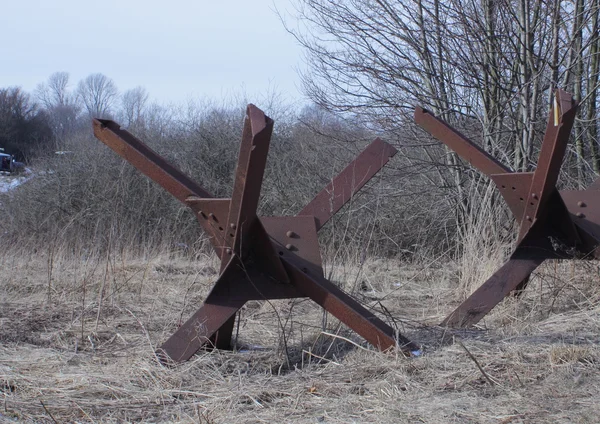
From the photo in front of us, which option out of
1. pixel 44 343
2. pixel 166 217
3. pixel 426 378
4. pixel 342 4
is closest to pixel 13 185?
pixel 166 217

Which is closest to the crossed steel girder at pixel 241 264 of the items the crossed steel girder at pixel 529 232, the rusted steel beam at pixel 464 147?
the crossed steel girder at pixel 529 232

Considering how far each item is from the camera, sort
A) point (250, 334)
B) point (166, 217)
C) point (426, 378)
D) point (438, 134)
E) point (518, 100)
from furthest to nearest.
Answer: point (166, 217)
point (518, 100)
point (438, 134)
point (250, 334)
point (426, 378)

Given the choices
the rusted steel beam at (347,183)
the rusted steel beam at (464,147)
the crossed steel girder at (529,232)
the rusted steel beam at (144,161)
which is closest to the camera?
the rusted steel beam at (144,161)

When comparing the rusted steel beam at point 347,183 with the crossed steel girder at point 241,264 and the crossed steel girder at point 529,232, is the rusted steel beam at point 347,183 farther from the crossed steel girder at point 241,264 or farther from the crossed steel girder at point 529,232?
the crossed steel girder at point 529,232

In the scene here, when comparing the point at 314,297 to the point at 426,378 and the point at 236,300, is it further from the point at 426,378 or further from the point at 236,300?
the point at 426,378

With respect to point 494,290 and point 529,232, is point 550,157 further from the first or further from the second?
point 494,290

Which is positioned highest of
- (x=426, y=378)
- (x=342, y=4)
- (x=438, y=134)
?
(x=342, y=4)

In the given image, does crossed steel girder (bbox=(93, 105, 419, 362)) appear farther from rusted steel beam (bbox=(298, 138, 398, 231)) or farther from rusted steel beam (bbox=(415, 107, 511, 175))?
rusted steel beam (bbox=(415, 107, 511, 175))

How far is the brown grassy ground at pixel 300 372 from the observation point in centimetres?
252

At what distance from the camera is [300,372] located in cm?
307

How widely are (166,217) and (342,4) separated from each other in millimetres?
8102

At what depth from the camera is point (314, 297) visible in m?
3.10

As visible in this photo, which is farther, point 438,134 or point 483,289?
point 438,134

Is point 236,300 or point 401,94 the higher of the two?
point 401,94
